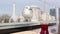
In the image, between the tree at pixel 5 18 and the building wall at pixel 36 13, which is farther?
the building wall at pixel 36 13

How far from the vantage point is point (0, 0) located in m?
1.29

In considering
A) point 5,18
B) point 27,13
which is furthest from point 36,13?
point 5,18

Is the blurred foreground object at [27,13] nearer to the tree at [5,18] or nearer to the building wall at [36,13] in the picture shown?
the building wall at [36,13]

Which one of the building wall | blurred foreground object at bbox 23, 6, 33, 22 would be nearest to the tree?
blurred foreground object at bbox 23, 6, 33, 22

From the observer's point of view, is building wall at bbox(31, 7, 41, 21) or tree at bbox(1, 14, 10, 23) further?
building wall at bbox(31, 7, 41, 21)

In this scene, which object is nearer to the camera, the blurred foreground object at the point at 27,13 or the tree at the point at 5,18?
the tree at the point at 5,18

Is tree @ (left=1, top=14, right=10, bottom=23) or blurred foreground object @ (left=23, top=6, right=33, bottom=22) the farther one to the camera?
blurred foreground object @ (left=23, top=6, right=33, bottom=22)

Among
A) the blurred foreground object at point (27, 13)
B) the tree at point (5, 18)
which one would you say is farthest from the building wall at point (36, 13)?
the tree at point (5, 18)

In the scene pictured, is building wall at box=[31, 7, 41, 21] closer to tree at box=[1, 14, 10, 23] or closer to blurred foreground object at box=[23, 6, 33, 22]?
blurred foreground object at box=[23, 6, 33, 22]

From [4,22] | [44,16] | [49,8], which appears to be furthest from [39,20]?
[4,22]

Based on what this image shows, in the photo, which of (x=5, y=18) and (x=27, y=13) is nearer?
(x=5, y=18)

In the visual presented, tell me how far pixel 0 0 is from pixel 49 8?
64cm

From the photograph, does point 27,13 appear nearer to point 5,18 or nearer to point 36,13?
point 36,13

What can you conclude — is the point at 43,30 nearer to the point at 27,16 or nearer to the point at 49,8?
the point at 27,16
